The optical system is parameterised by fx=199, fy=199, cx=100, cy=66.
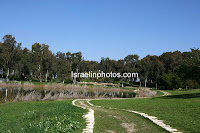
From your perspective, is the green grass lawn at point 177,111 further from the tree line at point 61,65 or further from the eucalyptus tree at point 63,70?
the eucalyptus tree at point 63,70

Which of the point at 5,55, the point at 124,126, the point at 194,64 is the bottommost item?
the point at 124,126

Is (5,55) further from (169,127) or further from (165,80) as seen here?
(169,127)

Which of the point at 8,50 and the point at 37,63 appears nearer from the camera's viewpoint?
the point at 8,50

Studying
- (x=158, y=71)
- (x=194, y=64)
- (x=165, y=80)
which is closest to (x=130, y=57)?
(x=158, y=71)

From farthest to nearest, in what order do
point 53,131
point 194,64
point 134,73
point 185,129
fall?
point 134,73 → point 194,64 → point 185,129 → point 53,131

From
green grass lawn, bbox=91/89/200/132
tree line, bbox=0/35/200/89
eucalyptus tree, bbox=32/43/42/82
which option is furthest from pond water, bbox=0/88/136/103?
eucalyptus tree, bbox=32/43/42/82

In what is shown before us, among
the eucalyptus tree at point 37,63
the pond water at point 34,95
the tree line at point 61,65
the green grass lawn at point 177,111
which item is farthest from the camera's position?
the eucalyptus tree at point 37,63

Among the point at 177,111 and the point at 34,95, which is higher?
the point at 177,111

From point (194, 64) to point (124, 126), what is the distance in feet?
67.1

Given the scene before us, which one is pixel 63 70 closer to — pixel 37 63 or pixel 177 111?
pixel 37 63

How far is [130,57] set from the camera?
88062 mm

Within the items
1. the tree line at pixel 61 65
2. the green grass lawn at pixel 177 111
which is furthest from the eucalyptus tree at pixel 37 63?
the green grass lawn at pixel 177 111

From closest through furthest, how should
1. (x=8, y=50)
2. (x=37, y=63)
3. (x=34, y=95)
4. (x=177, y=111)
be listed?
(x=177, y=111)
(x=34, y=95)
(x=8, y=50)
(x=37, y=63)

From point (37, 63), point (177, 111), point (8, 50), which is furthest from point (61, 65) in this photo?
point (177, 111)
